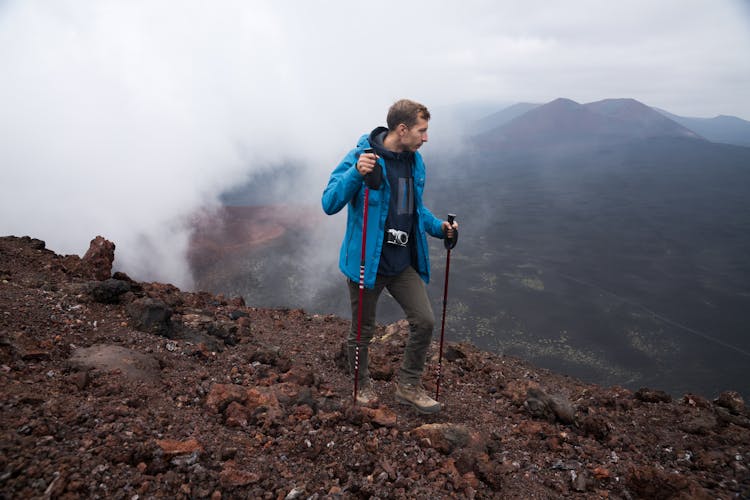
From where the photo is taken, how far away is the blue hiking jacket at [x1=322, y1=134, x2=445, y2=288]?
9.53 feet

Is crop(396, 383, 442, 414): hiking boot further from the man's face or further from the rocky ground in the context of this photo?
the man's face

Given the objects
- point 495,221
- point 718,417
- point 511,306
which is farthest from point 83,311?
point 495,221

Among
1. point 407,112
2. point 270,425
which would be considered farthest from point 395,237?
point 270,425

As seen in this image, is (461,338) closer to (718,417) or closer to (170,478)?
(718,417)

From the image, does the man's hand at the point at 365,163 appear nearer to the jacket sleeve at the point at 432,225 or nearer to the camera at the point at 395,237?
the camera at the point at 395,237

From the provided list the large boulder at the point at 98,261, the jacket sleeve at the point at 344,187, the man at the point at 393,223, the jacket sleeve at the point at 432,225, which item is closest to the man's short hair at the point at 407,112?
the man at the point at 393,223

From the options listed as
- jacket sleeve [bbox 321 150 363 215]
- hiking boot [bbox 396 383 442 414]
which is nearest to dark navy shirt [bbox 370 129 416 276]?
jacket sleeve [bbox 321 150 363 215]

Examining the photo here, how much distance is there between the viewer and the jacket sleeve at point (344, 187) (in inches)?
113

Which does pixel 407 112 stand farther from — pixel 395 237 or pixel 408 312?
pixel 408 312

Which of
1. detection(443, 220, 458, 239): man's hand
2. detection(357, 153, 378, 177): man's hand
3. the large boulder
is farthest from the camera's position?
the large boulder

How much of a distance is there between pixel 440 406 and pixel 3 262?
17.9 feet

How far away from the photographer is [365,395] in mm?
3506

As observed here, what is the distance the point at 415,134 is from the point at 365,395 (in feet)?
6.57

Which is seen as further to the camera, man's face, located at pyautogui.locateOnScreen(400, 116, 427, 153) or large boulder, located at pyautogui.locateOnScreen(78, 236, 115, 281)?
large boulder, located at pyautogui.locateOnScreen(78, 236, 115, 281)
